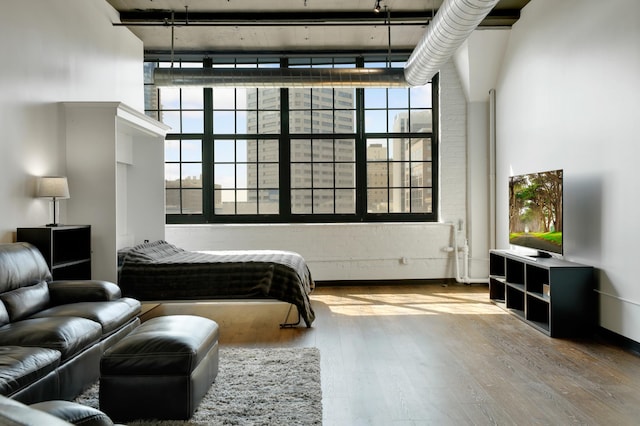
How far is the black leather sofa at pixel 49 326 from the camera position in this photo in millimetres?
2643

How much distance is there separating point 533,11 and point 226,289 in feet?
15.5

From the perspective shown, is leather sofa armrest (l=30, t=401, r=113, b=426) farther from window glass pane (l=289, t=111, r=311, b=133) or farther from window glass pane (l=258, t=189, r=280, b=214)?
window glass pane (l=289, t=111, r=311, b=133)

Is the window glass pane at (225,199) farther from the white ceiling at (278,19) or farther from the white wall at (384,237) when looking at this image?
the white ceiling at (278,19)

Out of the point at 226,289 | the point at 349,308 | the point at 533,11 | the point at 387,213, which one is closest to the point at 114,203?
the point at 226,289

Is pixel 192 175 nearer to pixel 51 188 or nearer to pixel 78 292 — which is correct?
pixel 51 188

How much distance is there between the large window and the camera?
26.6ft

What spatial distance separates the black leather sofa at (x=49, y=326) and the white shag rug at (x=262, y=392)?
0.28 meters

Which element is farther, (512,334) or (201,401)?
(512,334)

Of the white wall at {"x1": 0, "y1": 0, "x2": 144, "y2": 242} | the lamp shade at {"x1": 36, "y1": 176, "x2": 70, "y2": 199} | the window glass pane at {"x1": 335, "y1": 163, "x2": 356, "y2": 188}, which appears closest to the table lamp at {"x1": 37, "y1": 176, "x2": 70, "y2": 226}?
the lamp shade at {"x1": 36, "y1": 176, "x2": 70, "y2": 199}

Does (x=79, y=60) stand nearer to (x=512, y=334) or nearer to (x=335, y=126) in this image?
(x=335, y=126)

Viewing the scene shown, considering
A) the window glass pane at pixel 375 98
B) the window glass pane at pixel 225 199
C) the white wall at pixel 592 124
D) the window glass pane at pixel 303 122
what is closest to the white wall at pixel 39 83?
the window glass pane at pixel 225 199

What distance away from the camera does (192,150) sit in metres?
8.13

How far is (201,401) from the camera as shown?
3096 mm

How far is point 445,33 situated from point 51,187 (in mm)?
3881
